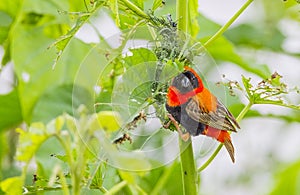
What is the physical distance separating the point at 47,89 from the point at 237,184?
0.70 meters

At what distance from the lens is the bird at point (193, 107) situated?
0.53 metres

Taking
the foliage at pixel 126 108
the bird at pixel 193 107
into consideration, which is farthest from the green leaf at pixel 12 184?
the bird at pixel 193 107

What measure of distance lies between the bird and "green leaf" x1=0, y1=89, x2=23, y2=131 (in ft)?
1.87

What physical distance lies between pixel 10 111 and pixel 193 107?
1.96 feet

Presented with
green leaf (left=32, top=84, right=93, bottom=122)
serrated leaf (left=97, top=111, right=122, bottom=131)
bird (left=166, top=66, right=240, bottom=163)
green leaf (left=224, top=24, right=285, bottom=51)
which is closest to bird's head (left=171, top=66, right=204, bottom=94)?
bird (left=166, top=66, right=240, bottom=163)

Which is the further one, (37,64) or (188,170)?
(37,64)

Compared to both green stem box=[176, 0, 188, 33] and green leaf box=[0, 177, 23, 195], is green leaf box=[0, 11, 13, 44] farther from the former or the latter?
green leaf box=[0, 177, 23, 195]

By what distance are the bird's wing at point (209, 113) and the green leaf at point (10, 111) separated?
0.58 metres

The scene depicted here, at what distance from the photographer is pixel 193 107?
53 cm

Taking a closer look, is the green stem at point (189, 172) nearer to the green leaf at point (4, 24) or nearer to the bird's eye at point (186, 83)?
the bird's eye at point (186, 83)

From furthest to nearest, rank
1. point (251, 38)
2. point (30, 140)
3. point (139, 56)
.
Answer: point (251, 38)
point (139, 56)
point (30, 140)

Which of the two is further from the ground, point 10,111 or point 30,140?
point 10,111

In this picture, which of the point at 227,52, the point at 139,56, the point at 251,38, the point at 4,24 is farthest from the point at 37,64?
the point at 139,56

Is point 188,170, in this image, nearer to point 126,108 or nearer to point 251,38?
point 126,108
